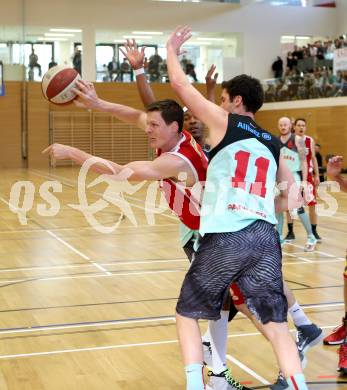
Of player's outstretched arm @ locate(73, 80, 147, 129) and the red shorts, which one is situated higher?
player's outstretched arm @ locate(73, 80, 147, 129)

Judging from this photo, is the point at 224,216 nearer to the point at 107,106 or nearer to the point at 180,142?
the point at 180,142

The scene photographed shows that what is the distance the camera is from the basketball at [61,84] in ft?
16.9

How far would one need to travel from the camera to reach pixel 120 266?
8.56 meters

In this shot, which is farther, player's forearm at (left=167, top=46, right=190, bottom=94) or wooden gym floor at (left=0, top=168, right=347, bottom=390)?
wooden gym floor at (left=0, top=168, right=347, bottom=390)

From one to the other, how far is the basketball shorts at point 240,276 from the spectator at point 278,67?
29976 mm

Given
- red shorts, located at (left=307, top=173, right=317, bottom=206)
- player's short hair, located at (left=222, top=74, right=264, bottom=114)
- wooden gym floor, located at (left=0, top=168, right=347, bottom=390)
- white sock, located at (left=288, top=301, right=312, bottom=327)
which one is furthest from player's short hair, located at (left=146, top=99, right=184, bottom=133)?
red shorts, located at (left=307, top=173, right=317, bottom=206)

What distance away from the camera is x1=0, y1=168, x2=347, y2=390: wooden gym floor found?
182 inches

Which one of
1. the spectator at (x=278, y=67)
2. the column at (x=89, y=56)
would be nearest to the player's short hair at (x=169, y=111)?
the column at (x=89, y=56)

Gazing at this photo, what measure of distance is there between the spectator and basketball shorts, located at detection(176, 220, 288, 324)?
29976 mm

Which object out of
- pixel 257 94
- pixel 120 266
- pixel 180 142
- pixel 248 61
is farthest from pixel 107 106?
pixel 248 61

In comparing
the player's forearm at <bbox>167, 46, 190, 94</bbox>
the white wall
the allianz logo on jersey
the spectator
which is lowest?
the allianz logo on jersey

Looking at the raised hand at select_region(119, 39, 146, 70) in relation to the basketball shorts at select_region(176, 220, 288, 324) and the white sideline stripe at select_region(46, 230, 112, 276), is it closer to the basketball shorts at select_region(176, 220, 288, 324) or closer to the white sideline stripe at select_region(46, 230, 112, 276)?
the basketball shorts at select_region(176, 220, 288, 324)

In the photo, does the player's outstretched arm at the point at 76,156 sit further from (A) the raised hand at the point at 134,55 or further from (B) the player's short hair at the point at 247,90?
(A) the raised hand at the point at 134,55

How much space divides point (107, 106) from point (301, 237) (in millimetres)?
6564
